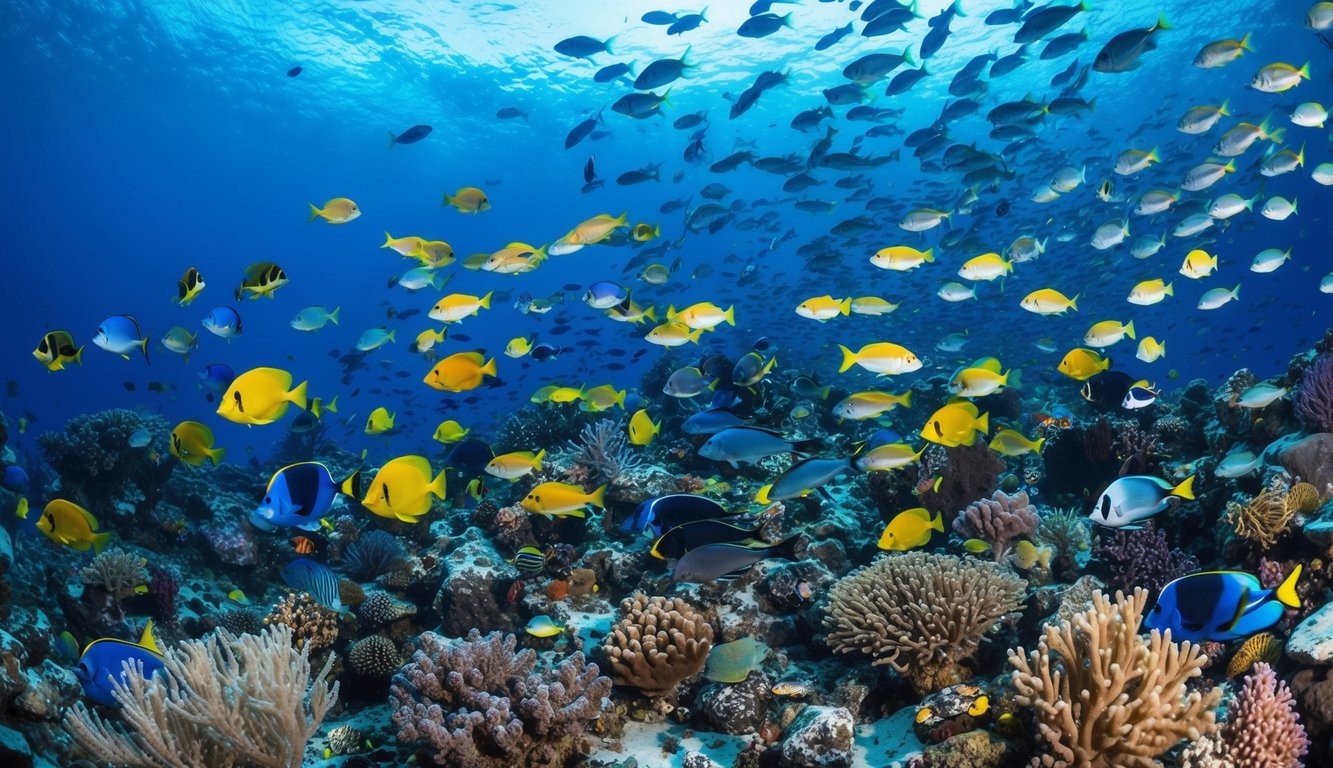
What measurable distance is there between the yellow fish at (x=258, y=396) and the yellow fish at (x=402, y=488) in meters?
0.66

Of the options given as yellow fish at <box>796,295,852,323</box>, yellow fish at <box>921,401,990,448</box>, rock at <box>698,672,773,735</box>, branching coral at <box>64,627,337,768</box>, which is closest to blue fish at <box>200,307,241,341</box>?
branching coral at <box>64,627,337,768</box>

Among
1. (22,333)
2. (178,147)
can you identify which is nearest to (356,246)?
(178,147)

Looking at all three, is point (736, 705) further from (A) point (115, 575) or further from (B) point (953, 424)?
(A) point (115, 575)

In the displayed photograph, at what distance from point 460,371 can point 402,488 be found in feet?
6.23

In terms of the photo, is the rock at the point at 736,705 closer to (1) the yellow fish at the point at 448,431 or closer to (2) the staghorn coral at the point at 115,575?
(1) the yellow fish at the point at 448,431

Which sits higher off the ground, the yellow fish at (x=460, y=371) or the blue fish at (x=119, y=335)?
the blue fish at (x=119, y=335)

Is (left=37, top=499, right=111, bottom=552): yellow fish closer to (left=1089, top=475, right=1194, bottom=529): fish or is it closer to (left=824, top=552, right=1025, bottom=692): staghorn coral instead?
(left=824, top=552, right=1025, bottom=692): staghorn coral

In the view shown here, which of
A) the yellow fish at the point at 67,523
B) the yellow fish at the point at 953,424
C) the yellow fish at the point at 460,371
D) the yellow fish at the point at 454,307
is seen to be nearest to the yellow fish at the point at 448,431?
the yellow fish at the point at 454,307

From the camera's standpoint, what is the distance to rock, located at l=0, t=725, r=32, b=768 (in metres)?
3.01

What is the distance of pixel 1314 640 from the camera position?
3.27 meters

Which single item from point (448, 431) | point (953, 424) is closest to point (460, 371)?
point (448, 431)

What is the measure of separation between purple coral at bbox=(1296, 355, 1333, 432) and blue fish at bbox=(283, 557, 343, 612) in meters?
8.61

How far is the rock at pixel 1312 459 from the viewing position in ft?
16.0

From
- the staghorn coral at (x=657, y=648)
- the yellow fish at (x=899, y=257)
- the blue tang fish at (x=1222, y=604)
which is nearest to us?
the blue tang fish at (x=1222, y=604)
